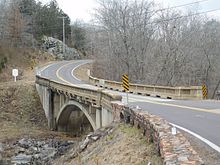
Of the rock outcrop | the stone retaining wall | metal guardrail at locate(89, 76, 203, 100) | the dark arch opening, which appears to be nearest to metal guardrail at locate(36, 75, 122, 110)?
the dark arch opening

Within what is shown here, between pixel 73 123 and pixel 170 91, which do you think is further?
pixel 73 123

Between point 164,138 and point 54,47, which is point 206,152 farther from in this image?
point 54,47

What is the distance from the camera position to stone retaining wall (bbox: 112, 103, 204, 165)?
20.1 ft

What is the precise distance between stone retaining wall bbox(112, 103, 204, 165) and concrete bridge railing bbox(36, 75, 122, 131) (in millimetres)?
4167

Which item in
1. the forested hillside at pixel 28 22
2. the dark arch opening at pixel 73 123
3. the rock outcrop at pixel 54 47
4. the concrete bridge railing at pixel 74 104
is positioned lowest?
the dark arch opening at pixel 73 123

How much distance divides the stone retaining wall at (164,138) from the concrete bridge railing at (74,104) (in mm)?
4167

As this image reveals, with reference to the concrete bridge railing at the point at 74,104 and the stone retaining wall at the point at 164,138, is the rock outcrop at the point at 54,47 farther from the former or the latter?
the stone retaining wall at the point at 164,138

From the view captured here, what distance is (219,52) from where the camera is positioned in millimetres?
44688

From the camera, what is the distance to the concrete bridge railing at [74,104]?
64.9 feet

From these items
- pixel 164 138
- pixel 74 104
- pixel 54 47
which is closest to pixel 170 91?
pixel 74 104

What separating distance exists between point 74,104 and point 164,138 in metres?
19.9

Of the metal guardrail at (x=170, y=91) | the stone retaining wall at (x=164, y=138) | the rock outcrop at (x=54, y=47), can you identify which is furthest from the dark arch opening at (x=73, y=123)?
the rock outcrop at (x=54, y=47)

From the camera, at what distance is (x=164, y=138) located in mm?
8086

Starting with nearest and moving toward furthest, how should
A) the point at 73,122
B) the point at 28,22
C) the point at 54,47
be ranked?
1. the point at 73,122
2. the point at 28,22
3. the point at 54,47
